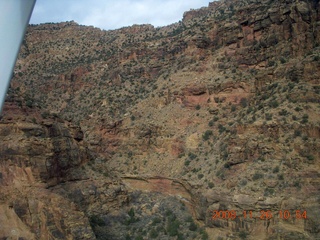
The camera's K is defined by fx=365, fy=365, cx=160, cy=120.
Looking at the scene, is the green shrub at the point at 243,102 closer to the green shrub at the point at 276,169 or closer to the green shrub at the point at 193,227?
the green shrub at the point at 276,169

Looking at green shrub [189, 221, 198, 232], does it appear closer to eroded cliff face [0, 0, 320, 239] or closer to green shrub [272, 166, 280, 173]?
eroded cliff face [0, 0, 320, 239]

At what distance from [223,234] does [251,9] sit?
96.2 ft

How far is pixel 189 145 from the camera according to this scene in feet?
112

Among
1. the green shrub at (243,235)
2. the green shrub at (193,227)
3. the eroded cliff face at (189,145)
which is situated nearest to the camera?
the eroded cliff face at (189,145)

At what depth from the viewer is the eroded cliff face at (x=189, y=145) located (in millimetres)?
18328

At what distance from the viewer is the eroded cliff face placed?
1833 centimetres

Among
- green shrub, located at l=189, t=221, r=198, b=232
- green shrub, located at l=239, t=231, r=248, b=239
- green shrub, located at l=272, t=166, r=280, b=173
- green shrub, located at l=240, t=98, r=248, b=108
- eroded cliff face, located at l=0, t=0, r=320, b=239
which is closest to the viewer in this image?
eroded cliff face, located at l=0, t=0, r=320, b=239

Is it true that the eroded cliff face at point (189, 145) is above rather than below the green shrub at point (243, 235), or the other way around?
above
